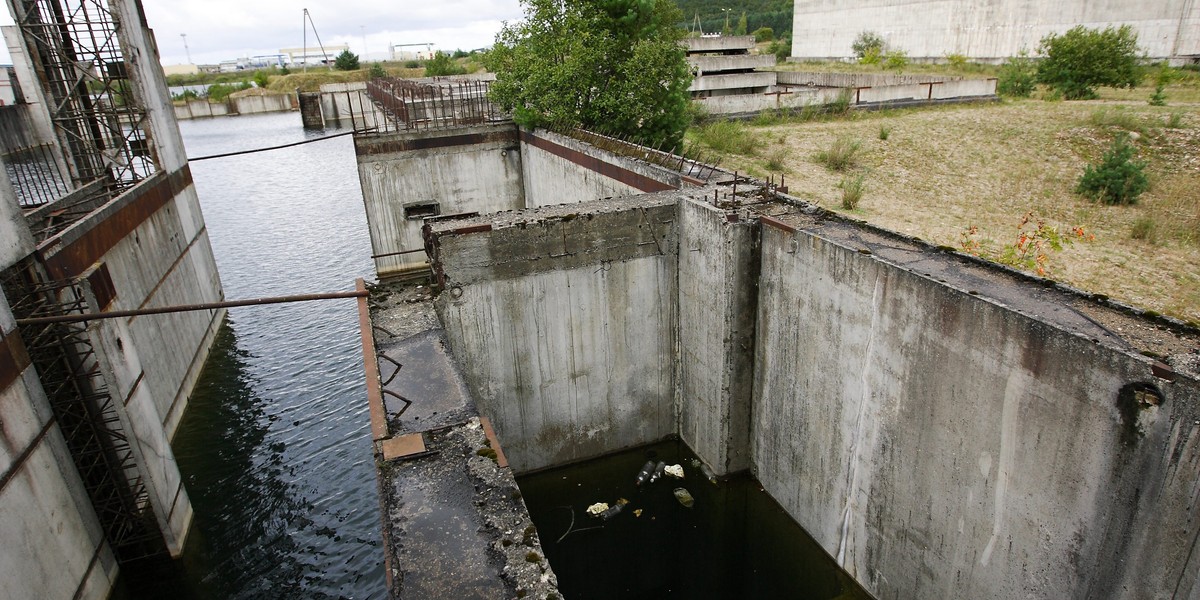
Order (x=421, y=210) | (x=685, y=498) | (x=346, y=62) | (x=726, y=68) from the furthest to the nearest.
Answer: (x=346, y=62) → (x=726, y=68) → (x=421, y=210) → (x=685, y=498)

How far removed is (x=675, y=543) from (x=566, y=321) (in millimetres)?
3719

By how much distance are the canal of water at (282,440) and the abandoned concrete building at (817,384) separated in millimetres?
2949

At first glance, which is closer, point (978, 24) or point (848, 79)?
point (848, 79)

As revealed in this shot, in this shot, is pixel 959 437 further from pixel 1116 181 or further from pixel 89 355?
pixel 1116 181

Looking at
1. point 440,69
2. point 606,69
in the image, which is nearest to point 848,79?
point 606,69

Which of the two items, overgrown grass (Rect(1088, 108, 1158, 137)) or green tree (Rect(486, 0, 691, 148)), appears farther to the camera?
overgrown grass (Rect(1088, 108, 1158, 137))

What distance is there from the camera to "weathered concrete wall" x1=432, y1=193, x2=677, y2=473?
9.61m

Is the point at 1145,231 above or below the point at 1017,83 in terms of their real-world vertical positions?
below

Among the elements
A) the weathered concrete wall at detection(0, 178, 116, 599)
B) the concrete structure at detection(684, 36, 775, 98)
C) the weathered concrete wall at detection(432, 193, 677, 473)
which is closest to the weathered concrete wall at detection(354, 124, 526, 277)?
the weathered concrete wall at detection(432, 193, 677, 473)

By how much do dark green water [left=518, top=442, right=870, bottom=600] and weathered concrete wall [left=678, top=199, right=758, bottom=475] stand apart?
777 millimetres

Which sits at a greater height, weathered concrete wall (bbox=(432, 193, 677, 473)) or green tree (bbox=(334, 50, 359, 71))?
green tree (bbox=(334, 50, 359, 71))

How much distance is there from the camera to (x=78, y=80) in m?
12.6

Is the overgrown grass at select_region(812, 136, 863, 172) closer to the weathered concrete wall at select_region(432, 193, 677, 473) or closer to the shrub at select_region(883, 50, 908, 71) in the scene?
the weathered concrete wall at select_region(432, 193, 677, 473)

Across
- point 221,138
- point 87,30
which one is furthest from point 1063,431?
point 221,138
